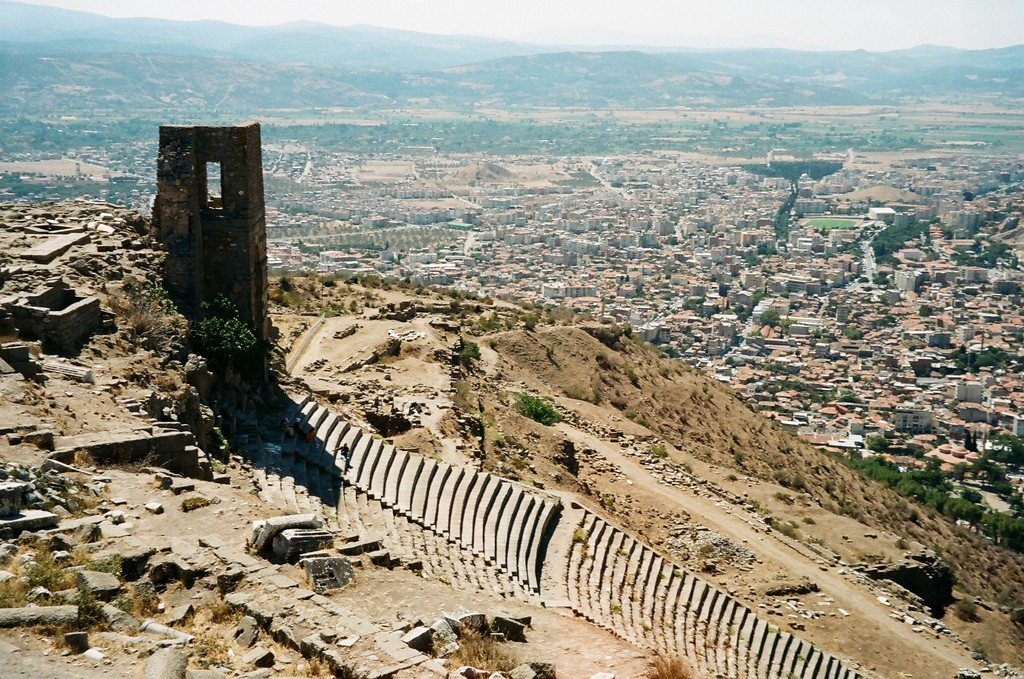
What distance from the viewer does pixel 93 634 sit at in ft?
22.9

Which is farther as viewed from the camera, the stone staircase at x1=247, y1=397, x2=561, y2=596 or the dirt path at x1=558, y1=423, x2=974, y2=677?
the dirt path at x1=558, y1=423, x2=974, y2=677

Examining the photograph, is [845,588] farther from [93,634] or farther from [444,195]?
[444,195]

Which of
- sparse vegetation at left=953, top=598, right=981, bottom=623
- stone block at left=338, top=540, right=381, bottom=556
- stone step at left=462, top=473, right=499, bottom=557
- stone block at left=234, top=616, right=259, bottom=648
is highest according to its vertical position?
stone block at left=234, top=616, right=259, bottom=648

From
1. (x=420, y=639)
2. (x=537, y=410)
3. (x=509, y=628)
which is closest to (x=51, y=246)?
(x=509, y=628)

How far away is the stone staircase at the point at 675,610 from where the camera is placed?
1280 cm

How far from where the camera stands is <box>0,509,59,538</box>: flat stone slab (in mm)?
8320

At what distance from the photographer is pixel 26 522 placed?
8461mm

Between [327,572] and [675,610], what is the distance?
6.65 m

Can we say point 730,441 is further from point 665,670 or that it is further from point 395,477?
point 665,670

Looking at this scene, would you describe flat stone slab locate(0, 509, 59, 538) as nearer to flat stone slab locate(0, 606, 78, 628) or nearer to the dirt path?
flat stone slab locate(0, 606, 78, 628)

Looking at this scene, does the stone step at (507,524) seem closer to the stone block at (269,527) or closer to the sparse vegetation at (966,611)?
the stone block at (269,527)

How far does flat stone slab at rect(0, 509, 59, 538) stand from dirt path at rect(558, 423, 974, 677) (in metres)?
10.9

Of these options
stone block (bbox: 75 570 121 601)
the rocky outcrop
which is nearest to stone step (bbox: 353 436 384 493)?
stone block (bbox: 75 570 121 601)

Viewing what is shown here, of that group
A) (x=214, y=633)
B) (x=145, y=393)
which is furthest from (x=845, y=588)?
(x=214, y=633)
